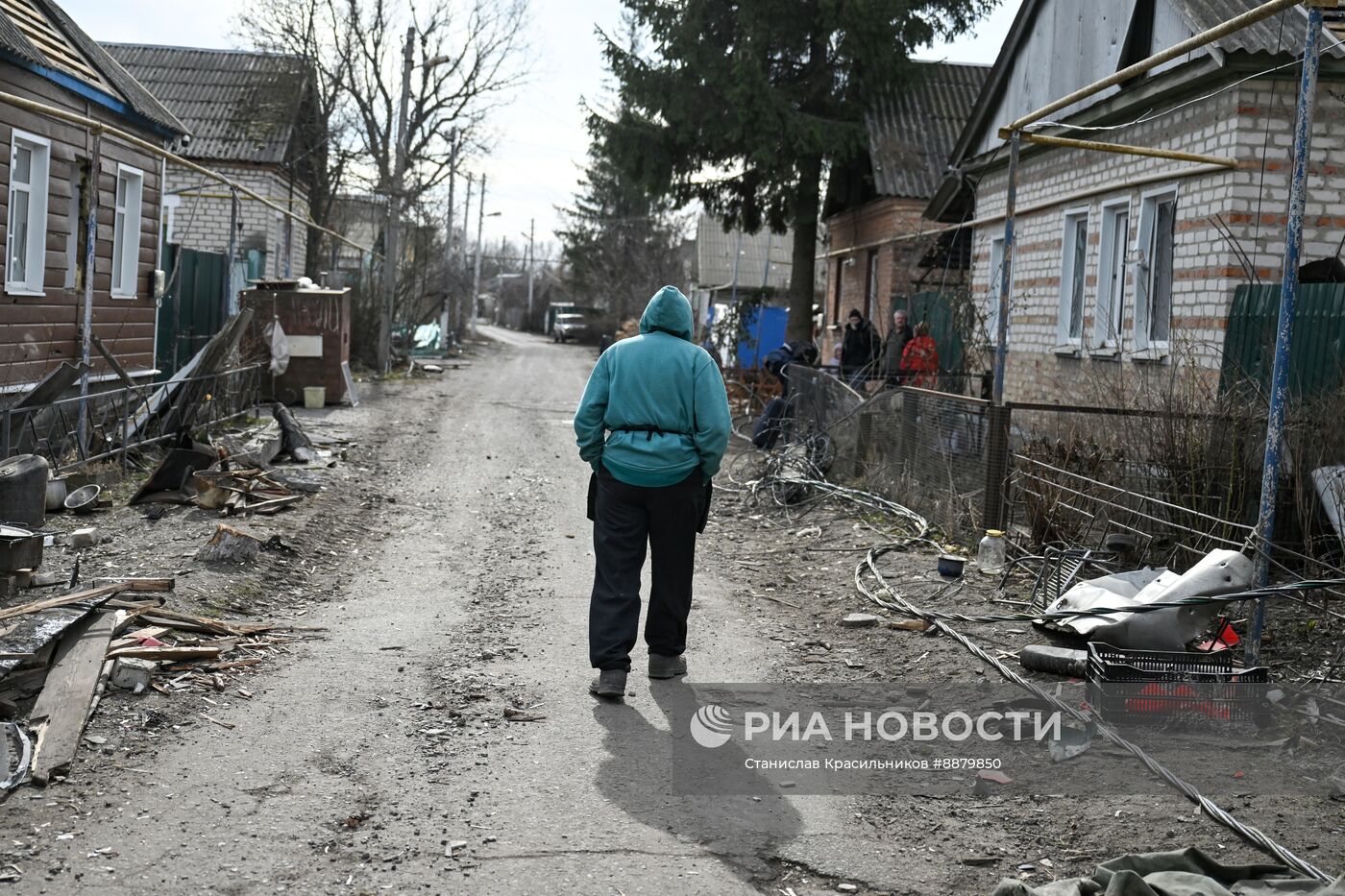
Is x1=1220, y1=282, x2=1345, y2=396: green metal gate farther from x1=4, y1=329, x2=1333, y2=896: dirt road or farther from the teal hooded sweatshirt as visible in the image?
the teal hooded sweatshirt

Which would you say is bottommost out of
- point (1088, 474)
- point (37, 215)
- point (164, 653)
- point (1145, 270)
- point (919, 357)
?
point (164, 653)

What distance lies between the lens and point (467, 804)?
4.46m

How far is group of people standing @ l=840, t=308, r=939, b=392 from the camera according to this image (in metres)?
16.8

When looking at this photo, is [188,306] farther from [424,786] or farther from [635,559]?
[424,786]

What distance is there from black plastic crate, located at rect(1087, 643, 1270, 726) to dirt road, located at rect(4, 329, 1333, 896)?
1102 mm

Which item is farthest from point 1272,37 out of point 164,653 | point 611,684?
point 164,653

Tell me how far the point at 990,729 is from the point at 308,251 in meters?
30.2

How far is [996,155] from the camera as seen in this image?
16516 mm

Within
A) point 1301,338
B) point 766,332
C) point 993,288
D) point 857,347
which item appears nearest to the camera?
point 1301,338

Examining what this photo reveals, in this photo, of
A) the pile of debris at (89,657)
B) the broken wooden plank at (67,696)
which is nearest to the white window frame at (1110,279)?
the pile of debris at (89,657)

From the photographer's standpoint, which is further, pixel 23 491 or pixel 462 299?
pixel 462 299

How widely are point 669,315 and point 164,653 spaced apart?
281 cm

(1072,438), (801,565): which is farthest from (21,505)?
(1072,438)

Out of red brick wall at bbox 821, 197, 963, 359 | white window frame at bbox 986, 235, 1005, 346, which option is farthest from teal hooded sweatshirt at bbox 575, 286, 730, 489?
red brick wall at bbox 821, 197, 963, 359
